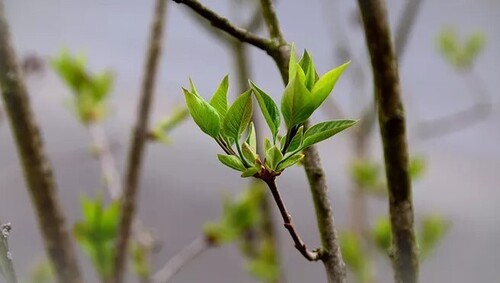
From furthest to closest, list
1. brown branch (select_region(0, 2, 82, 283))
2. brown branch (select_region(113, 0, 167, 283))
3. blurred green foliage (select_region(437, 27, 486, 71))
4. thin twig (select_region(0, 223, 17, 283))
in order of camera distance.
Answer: blurred green foliage (select_region(437, 27, 486, 71)) < brown branch (select_region(113, 0, 167, 283)) < brown branch (select_region(0, 2, 82, 283)) < thin twig (select_region(0, 223, 17, 283))

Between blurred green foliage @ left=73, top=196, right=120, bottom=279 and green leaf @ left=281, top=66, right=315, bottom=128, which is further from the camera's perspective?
blurred green foliage @ left=73, top=196, right=120, bottom=279

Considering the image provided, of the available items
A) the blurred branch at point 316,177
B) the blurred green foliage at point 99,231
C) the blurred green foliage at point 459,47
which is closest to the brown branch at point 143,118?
the blurred green foliage at point 99,231

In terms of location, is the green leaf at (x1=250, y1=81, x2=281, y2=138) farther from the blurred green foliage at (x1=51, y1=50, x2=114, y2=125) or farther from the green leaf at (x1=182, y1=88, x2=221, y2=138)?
the blurred green foliage at (x1=51, y1=50, x2=114, y2=125)

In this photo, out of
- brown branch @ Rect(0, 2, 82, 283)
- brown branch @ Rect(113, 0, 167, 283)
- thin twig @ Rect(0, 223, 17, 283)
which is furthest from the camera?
brown branch @ Rect(113, 0, 167, 283)

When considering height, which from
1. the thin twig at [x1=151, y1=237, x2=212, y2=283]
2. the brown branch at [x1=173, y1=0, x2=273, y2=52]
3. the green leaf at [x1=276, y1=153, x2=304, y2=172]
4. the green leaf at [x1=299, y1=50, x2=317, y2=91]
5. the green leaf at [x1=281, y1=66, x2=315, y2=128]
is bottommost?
the thin twig at [x1=151, y1=237, x2=212, y2=283]

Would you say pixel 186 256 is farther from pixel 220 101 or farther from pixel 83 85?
pixel 220 101

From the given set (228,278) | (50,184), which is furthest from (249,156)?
(228,278)

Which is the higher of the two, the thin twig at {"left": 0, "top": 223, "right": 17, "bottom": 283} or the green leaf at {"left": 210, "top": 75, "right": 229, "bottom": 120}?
the green leaf at {"left": 210, "top": 75, "right": 229, "bottom": 120}

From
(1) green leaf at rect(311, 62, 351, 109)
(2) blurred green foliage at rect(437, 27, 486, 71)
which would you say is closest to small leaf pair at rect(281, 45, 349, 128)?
(1) green leaf at rect(311, 62, 351, 109)
